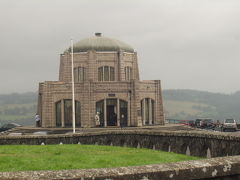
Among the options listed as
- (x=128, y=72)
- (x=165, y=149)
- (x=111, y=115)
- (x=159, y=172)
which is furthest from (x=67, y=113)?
(x=159, y=172)

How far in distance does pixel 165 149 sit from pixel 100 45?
55306 millimetres

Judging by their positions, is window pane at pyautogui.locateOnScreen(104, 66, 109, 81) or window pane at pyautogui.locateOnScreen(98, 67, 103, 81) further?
window pane at pyautogui.locateOnScreen(104, 66, 109, 81)

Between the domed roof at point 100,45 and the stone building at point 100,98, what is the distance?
4.56 feet

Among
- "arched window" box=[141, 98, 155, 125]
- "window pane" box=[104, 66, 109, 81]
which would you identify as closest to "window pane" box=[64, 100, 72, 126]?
"window pane" box=[104, 66, 109, 81]

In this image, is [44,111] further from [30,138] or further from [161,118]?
[30,138]

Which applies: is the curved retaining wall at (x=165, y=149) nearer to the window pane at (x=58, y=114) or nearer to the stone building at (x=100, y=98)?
the stone building at (x=100, y=98)

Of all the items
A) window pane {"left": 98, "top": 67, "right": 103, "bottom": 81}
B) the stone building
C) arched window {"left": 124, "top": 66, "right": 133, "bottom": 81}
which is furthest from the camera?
arched window {"left": 124, "top": 66, "right": 133, "bottom": 81}

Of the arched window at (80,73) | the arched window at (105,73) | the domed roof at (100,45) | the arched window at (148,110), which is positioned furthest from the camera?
the domed roof at (100,45)

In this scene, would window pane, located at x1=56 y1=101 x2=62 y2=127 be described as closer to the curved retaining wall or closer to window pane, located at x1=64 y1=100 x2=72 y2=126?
window pane, located at x1=64 y1=100 x2=72 y2=126

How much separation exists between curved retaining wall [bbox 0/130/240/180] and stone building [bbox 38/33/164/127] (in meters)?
41.1

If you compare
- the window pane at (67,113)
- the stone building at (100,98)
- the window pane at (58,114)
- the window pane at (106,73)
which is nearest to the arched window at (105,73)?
the window pane at (106,73)

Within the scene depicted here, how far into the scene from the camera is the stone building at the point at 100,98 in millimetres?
66812

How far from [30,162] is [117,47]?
6307 centimetres

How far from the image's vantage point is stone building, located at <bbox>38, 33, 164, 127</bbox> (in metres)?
66.8
